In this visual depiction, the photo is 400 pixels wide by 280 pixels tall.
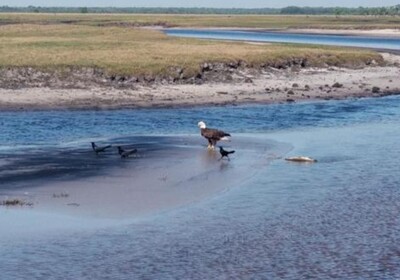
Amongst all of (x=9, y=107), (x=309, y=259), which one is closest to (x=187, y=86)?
(x=9, y=107)

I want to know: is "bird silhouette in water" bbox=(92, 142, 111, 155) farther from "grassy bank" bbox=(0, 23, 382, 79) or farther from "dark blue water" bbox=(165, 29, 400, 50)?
"dark blue water" bbox=(165, 29, 400, 50)

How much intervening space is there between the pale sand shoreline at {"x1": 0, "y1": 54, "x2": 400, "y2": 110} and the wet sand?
9775 millimetres

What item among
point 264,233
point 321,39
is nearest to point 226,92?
point 264,233

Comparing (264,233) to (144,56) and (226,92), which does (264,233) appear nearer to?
(226,92)

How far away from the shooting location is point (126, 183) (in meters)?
21.9

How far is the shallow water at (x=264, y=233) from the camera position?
595 inches

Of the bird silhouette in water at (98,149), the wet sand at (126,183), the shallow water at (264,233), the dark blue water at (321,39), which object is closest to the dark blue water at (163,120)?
the shallow water at (264,233)

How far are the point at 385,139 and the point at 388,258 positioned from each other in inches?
593

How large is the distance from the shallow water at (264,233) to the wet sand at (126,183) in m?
0.56

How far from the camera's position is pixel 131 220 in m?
18.3

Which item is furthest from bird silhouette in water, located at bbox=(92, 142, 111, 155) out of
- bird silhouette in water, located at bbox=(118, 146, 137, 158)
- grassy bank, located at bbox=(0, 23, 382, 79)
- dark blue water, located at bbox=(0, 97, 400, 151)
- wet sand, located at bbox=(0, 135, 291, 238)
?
grassy bank, located at bbox=(0, 23, 382, 79)

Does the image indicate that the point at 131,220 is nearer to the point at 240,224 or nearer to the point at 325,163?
the point at 240,224

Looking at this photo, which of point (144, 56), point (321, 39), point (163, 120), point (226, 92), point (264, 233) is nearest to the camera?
point (264, 233)

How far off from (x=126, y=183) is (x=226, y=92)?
21.1 metres
